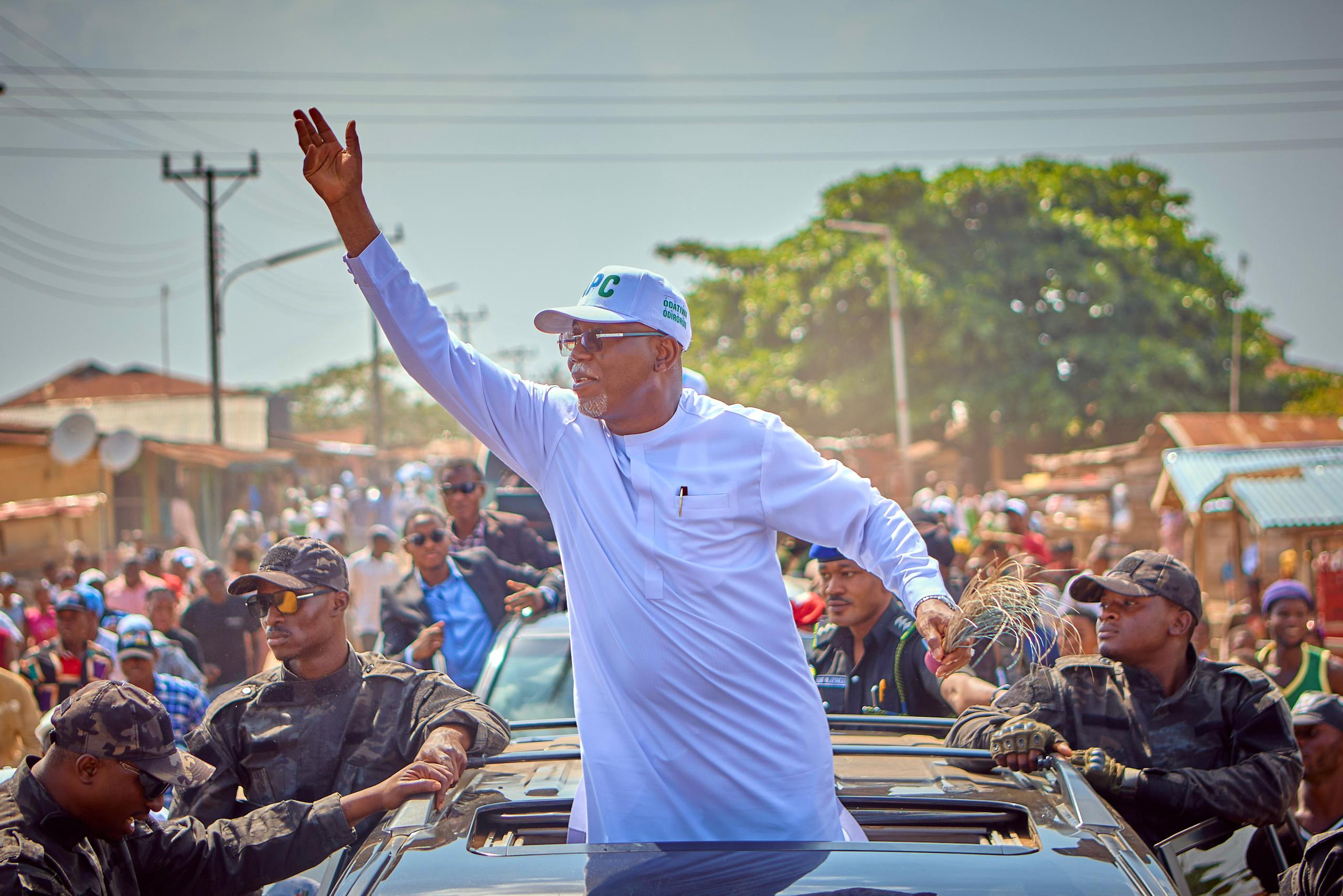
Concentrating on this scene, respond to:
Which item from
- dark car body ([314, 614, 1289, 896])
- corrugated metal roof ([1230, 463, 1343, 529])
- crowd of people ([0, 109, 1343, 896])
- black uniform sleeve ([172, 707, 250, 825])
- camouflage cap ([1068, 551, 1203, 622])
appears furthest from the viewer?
corrugated metal roof ([1230, 463, 1343, 529])

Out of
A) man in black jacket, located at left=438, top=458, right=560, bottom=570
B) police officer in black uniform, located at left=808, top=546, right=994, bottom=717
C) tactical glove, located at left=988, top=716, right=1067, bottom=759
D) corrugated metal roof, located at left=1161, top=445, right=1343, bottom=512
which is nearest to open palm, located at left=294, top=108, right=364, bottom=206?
tactical glove, located at left=988, top=716, right=1067, bottom=759

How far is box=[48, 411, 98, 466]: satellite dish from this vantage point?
1906cm

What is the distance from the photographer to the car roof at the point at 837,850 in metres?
2.11

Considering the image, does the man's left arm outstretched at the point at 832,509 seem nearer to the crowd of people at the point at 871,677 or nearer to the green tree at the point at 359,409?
the crowd of people at the point at 871,677

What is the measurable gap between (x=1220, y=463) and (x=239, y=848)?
567 inches

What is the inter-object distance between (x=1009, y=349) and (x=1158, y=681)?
29.2 meters

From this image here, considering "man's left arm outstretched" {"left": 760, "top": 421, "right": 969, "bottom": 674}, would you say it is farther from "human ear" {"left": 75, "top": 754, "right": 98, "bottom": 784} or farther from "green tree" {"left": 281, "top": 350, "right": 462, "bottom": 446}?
"green tree" {"left": 281, "top": 350, "right": 462, "bottom": 446}

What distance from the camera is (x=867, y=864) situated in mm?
2127

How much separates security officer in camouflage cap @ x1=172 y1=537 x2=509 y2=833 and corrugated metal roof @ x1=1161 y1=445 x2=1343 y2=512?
12445mm

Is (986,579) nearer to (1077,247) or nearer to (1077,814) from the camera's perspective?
(1077,814)

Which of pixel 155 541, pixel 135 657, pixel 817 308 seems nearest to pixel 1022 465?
pixel 817 308

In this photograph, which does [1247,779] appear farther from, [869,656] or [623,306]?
[623,306]

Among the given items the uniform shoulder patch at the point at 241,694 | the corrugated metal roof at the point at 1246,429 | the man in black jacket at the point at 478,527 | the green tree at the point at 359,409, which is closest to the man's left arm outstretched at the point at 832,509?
the uniform shoulder patch at the point at 241,694

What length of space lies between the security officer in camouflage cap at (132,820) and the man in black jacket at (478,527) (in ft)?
13.0
